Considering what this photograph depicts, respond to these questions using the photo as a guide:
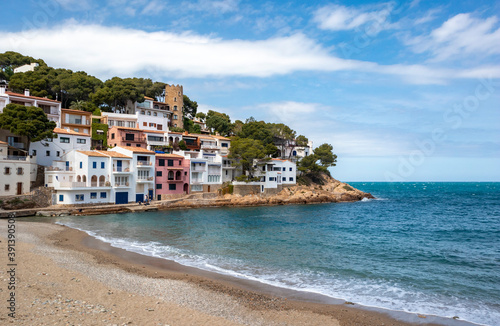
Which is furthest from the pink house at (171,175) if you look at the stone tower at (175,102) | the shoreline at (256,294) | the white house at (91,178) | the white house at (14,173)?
the shoreline at (256,294)

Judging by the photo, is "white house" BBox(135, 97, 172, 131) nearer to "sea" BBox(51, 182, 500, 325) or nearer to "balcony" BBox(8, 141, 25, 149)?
"balcony" BBox(8, 141, 25, 149)

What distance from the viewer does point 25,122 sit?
48.7 metres

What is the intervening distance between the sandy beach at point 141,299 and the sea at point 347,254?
225cm

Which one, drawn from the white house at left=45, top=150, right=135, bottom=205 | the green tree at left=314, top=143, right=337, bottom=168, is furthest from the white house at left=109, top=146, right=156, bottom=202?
the green tree at left=314, top=143, right=337, bottom=168

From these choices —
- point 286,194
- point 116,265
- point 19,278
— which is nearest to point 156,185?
point 286,194

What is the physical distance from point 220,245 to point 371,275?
12.6 meters

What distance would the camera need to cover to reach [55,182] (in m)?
48.6

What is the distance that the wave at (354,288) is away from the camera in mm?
14742

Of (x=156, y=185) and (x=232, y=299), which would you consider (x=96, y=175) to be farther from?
(x=232, y=299)

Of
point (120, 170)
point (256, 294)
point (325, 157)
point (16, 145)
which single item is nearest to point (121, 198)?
point (120, 170)

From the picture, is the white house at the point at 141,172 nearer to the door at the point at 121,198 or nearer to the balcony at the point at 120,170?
the balcony at the point at 120,170

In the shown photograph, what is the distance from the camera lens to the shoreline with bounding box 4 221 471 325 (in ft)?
44.5

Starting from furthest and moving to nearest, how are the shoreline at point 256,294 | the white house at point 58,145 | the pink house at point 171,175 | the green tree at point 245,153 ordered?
the green tree at point 245,153 < the pink house at point 171,175 < the white house at point 58,145 < the shoreline at point 256,294

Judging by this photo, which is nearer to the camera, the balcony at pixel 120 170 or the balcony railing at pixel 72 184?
the balcony railing at pixel 72 184
